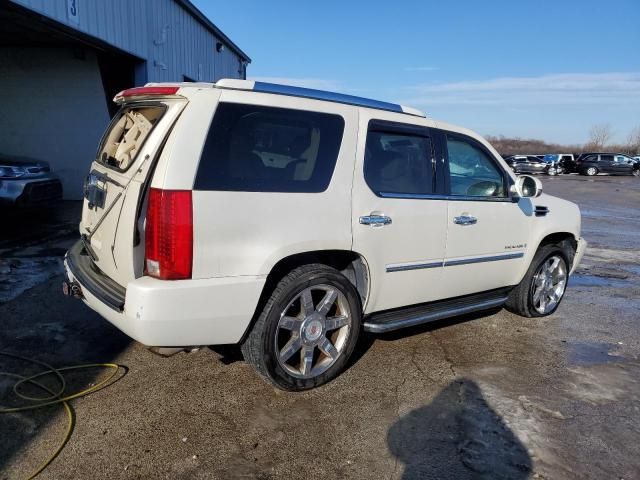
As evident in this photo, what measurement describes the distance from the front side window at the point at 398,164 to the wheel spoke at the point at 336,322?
918mm

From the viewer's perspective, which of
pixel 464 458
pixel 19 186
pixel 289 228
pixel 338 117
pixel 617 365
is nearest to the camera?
pixel 464 458

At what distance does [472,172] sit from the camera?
4.68 m

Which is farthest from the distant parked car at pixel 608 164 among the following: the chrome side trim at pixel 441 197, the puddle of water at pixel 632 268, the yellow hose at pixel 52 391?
the yellow hose at pixel 52 391

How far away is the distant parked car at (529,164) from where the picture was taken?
39.2 m

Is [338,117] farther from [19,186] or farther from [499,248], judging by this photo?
[19,186]

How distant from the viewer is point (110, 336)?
439cm

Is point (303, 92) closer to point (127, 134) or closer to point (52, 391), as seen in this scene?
point (127, 134)

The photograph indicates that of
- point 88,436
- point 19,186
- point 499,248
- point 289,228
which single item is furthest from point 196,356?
point 19,186

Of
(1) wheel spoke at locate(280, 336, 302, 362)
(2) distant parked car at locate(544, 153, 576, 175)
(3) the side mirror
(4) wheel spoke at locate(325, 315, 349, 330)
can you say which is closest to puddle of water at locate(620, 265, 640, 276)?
(3) the side mirror

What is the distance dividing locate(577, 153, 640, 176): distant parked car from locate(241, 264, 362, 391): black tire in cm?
4243

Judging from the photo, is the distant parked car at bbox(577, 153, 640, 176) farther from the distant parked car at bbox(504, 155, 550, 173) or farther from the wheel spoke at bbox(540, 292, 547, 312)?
the wheel spoke at bbox(540, 292, 547, 312)

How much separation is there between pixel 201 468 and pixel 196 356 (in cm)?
141

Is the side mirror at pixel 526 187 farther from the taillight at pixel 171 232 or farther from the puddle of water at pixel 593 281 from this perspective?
the taillight at pixel 171 232

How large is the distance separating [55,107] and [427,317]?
11.1m
